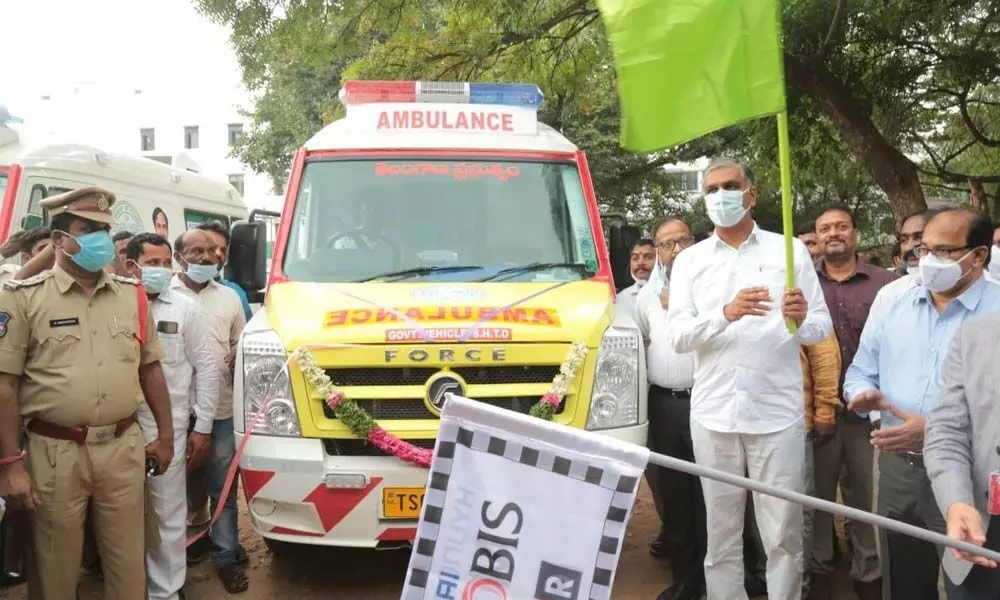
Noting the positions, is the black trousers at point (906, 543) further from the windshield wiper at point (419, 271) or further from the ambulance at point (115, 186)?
the ambulance at point (115, 186)

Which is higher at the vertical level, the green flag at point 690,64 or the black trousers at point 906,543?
the green flag at point 690,64

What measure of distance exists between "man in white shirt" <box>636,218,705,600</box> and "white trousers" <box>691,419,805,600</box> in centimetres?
45

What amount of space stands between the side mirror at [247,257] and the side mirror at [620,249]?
6.77 feet

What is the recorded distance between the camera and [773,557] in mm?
3484

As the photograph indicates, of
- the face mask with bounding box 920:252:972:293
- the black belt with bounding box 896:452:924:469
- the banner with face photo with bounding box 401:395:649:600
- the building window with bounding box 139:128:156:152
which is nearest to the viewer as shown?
the banner with face photo with bounding box 401:395:649:600

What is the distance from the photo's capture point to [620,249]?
4898mm

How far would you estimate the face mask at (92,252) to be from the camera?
335cm

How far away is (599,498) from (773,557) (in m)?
1.75

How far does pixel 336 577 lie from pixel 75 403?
1889mm

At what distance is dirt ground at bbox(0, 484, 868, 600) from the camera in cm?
431

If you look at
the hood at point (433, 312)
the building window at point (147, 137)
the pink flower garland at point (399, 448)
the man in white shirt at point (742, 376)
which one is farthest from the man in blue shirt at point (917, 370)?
the building window at point (147, 137)

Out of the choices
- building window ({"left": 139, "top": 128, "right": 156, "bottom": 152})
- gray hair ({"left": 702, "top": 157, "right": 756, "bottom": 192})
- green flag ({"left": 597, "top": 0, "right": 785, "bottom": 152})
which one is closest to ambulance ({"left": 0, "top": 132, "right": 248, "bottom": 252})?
gray hair ({"left": 702, "top": 157, "right": 756, "bottom": 192})

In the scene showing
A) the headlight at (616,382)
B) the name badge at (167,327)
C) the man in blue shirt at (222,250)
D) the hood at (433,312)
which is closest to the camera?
the hood at (433,312)

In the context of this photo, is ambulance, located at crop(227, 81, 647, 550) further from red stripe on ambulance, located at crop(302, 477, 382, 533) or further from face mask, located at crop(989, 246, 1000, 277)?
face mask, located at crop(989, 246, 1000, 277)
